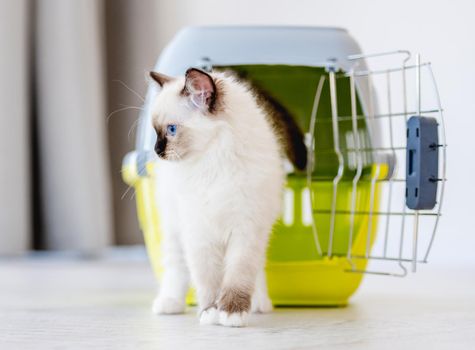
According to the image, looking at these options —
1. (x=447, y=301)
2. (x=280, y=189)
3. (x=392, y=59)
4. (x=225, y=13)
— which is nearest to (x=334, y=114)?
(x=280, y=189)

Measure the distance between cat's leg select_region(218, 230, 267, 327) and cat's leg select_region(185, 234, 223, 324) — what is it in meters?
0.03

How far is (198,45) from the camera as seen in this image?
5.09ft

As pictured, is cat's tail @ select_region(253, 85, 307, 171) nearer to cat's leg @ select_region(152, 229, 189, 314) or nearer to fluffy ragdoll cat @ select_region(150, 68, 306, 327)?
fluffy ragdoll cat @ select_region(150, 68, 306, 327)

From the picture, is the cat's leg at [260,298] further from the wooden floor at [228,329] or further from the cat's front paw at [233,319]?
the cat's front paw at [233,319]

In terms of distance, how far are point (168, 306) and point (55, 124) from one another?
1.61 meters

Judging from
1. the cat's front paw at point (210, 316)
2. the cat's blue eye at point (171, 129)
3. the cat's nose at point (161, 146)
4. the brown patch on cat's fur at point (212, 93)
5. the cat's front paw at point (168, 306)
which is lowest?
the cat's front paw at point (168, 306)

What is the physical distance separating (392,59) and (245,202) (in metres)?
1.38

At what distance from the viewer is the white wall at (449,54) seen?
2359 millimetres

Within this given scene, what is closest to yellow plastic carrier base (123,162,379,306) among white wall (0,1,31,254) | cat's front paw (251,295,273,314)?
cat's front paw (251,295,273,314)

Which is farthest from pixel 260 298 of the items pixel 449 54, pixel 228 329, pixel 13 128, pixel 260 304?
pixel 13 128

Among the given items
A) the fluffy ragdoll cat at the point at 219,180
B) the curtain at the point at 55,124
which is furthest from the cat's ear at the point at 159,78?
the curtain at the point at 55,124

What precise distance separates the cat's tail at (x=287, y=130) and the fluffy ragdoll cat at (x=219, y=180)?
0.14m

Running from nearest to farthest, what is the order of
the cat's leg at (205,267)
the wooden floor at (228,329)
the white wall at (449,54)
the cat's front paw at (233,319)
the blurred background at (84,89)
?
the wooden floor at (228,329) → the cat's front paw at (233,319) → the cat's leg at (205,267) → the white wall at (449,54) → the blurred background at (84,89)

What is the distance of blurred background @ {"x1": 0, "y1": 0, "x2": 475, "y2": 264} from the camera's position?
270 centimetres
